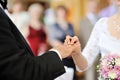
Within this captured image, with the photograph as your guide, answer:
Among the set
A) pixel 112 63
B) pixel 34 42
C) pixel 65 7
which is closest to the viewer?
pixel 112 63

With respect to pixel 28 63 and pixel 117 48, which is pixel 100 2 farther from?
pixel 28 63

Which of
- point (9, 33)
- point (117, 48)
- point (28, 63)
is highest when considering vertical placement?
point (9, 33)

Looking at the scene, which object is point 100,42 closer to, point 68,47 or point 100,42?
point 100,42

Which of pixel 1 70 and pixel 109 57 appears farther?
pixel 109 57

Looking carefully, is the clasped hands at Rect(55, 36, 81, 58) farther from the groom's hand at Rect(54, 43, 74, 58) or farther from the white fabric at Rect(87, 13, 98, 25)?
the white fabric at Rect(87, 13, 98, 25)

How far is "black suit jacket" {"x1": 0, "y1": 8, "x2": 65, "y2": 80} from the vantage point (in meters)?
1.37

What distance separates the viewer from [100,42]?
214 cm

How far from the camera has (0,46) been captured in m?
1.36

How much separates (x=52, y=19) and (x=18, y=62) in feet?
13.6

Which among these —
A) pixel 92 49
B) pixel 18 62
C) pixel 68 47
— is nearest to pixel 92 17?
pixel 92 49

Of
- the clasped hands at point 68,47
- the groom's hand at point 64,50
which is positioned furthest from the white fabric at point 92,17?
the groom's hand at point 64,50

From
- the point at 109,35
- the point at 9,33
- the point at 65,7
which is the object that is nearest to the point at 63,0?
the point at 65,7

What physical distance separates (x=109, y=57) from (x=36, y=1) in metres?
4.23

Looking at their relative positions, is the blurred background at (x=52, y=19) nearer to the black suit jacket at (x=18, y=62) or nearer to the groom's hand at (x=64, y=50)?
the groom's hand at (x=64, y=50)
